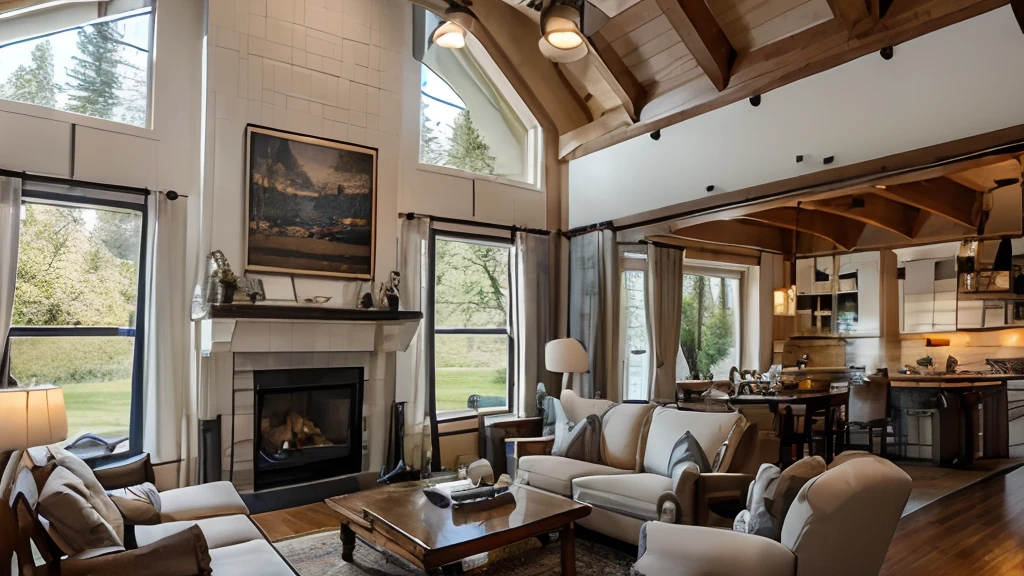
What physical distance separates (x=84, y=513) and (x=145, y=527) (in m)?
0.82

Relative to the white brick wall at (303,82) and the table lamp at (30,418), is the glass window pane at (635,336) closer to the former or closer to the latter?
the white brick wall at (303,82)

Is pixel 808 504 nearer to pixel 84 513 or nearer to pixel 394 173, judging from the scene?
pixel 84 513

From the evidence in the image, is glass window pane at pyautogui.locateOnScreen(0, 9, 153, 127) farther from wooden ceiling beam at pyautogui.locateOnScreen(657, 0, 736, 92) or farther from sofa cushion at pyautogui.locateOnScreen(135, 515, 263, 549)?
wooden ceiling beam at pyautogui.locateOnScreen(657, 0, 736, 92)

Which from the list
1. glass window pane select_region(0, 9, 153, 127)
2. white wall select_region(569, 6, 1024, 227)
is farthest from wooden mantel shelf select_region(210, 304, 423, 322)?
white wall select_region(569, 6, 1024, 227)

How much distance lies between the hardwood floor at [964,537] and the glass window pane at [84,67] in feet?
20.7

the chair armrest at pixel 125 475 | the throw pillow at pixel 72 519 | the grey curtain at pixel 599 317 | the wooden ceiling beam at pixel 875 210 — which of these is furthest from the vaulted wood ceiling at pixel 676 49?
the throw pillow at pixel 72 519

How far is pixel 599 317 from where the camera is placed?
6.84 m

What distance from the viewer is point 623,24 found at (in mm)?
6004

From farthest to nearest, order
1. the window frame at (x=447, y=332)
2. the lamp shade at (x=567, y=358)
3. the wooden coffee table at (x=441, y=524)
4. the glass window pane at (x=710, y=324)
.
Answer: the glass window pane at (x=710, y=324) < the window frame at (x=447, y=332) < the lamp shade at (x=567, y=358) < the wooden coffee table at (x=441, y=524)

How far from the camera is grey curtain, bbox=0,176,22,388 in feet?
14.1

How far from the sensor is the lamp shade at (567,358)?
6.07 m

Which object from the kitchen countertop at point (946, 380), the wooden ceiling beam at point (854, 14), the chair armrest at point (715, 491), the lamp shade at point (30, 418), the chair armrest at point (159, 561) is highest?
the wooden ceiling beam at point (854, 14)

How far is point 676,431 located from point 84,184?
15.4 feet

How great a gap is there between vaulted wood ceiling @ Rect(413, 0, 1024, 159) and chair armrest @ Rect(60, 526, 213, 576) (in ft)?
16.0
